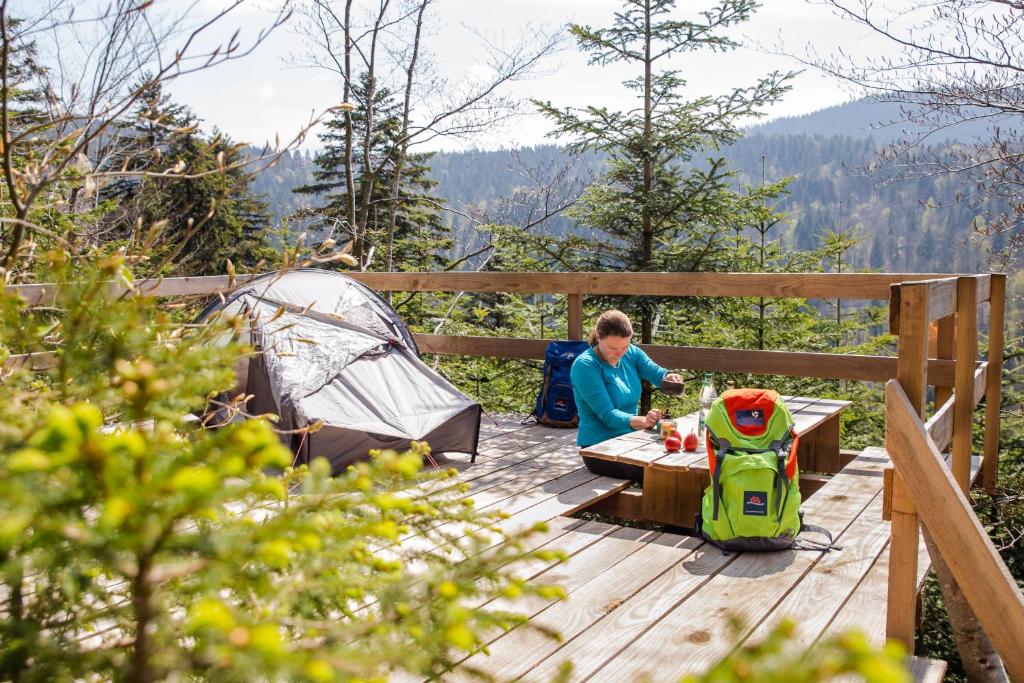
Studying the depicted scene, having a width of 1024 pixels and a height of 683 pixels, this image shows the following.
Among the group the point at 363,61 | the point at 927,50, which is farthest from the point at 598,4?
the point at 363,61

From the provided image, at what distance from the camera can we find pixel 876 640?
253cm

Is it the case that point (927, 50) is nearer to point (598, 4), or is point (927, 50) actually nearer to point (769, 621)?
point (598, 4)

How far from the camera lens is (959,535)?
2.39 metres

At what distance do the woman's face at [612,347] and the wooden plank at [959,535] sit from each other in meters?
1.98

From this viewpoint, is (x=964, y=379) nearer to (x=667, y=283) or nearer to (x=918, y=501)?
(x=918, y=501)

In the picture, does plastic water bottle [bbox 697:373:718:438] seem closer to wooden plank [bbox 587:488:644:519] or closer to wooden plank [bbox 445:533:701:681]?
wooden plank [bbox 587:488:644:519]

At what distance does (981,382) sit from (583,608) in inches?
118

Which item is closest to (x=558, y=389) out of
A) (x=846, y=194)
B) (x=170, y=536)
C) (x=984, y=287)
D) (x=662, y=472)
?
(x=662, y=472)

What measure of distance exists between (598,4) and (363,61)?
14.1 ft

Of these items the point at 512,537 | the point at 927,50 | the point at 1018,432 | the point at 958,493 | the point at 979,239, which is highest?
the point at 927,50

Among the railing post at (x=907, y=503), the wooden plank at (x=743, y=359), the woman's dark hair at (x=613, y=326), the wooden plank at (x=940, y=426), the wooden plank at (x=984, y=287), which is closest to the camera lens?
the railing post at (x=907, y=503)

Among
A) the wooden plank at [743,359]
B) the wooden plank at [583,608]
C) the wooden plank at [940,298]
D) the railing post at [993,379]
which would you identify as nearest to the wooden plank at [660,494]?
the wooden plank at [583,608]

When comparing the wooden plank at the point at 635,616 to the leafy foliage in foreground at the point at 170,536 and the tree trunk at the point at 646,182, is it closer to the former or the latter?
the leafy foliage in foreground at the point at 170,536

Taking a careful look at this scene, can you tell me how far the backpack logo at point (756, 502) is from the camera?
3.21m
